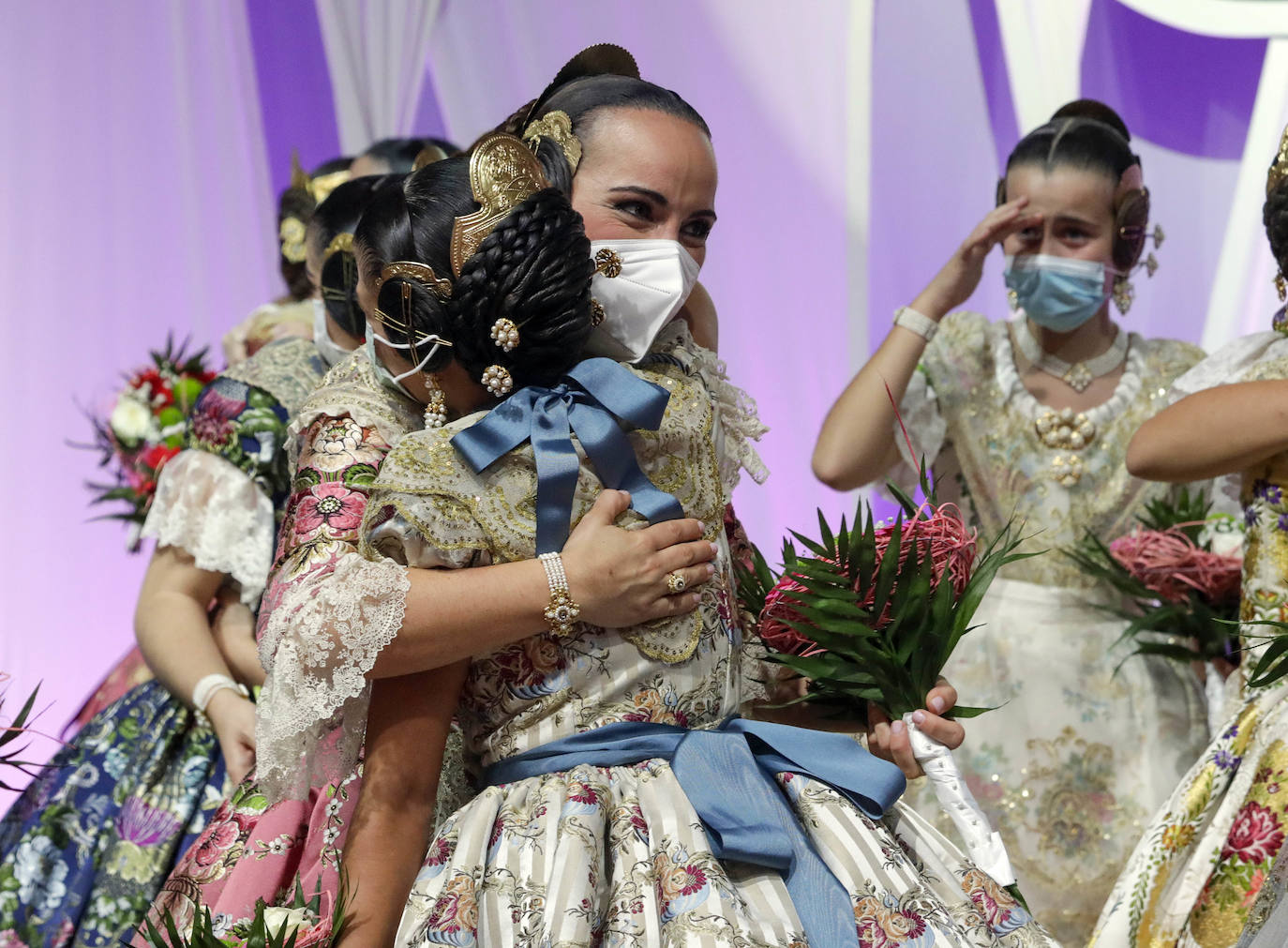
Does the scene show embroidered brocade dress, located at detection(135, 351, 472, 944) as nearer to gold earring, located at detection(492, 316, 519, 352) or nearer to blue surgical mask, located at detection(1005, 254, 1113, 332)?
gold earring, located at detection(492, 316, 519, 352)

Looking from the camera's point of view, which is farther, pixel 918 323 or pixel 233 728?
pixel 918 323

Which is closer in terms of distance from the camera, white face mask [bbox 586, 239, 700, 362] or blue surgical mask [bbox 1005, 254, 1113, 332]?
white face mask [bbox 586, 239, 700, 362]

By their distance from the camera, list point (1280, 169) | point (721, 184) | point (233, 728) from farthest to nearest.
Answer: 1. point (721, 184)
2. point (233, 728)
3. point (1280, 169)

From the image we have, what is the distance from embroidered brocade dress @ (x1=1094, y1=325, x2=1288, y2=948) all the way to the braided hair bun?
45.0 inches

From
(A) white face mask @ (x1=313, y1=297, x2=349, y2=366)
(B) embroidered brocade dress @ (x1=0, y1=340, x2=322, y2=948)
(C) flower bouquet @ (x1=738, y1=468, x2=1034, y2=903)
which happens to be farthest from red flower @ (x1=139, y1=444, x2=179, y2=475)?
(C) flower bouquet @ (x1=738, y1=468, x2=1034, y2=903)

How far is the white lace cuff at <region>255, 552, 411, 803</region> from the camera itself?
53.7 inches

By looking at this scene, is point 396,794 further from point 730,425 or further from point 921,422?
point 921,422

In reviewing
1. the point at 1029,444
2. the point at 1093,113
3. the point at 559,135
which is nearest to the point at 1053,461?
the point at 1029,444

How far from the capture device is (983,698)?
271cm

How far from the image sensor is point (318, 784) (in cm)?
154

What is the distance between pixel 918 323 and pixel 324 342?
111 cm

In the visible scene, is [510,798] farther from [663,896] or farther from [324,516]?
[324,516]

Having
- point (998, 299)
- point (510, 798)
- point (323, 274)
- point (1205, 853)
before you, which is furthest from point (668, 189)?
point (998, 299)

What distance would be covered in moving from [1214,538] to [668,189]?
163cm
